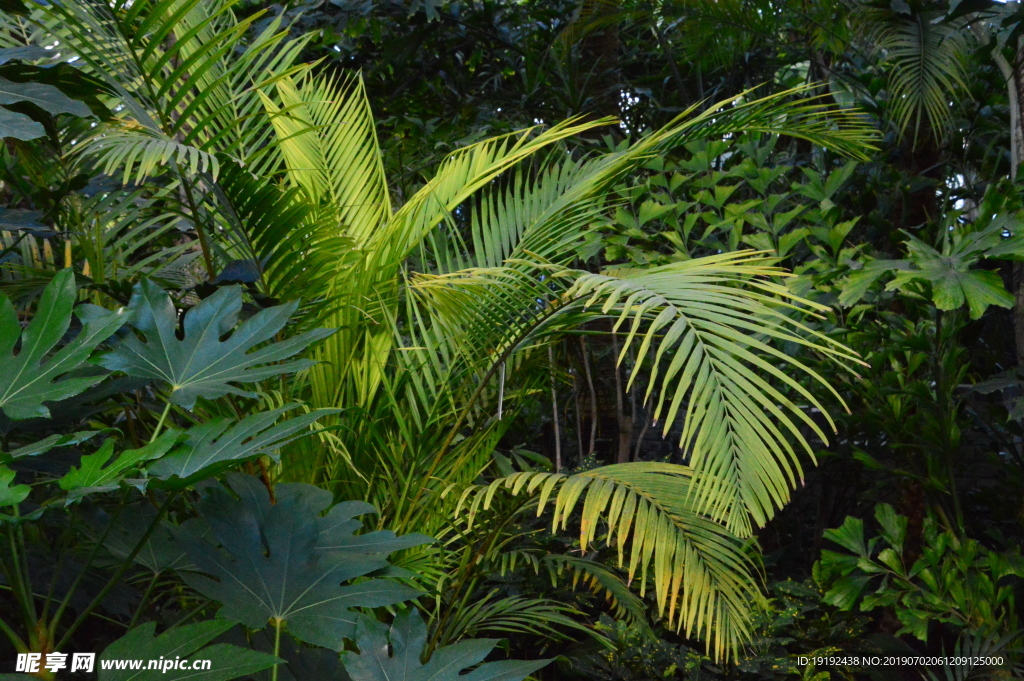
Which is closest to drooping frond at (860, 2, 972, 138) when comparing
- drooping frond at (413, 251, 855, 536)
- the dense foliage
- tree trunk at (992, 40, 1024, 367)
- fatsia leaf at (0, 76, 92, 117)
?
the dense foliage

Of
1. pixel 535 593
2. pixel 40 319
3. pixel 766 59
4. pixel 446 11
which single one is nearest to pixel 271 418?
pixel 40 319

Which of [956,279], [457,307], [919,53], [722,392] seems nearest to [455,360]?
[457,307]

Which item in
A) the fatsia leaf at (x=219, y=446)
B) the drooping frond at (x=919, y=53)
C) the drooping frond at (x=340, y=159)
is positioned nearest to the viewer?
the fatsia leaf at (x=219, y=446)

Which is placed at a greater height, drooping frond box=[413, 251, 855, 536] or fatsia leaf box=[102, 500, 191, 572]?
drooping frond box=[413, 251, 855, 536]

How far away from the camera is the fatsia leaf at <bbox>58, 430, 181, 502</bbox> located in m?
0.77

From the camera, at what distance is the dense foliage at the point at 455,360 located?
100 cm

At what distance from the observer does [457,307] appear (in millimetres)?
1456

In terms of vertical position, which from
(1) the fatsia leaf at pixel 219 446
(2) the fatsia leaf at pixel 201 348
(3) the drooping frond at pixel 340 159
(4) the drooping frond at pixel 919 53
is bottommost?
(1) the fatsia leaf at pixel 219 446

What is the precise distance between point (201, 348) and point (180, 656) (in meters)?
0.39

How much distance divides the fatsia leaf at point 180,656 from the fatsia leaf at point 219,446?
177mm

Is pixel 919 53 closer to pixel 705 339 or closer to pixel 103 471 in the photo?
pixel 705 339

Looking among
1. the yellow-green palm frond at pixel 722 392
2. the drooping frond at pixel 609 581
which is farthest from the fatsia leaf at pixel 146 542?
the drooping frond at pixel 609 581

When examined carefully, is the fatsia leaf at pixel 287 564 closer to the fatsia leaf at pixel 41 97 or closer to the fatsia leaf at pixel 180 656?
the fatsia leaf at pixel 180 656

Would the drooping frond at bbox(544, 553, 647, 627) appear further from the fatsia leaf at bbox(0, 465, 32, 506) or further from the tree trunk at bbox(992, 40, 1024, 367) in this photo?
the fatsia leaf at bbox(0, 465, 32, 506)
